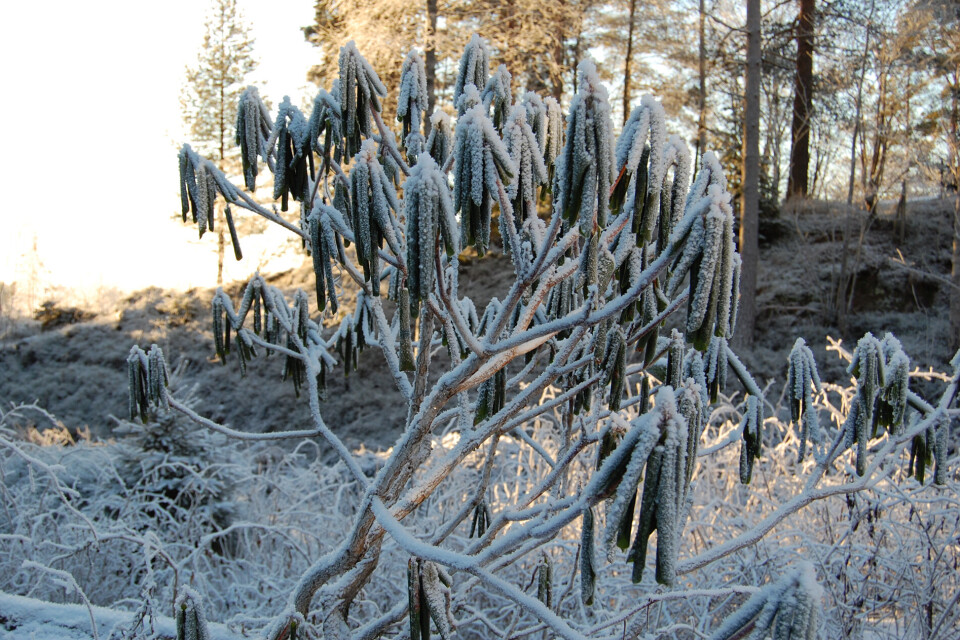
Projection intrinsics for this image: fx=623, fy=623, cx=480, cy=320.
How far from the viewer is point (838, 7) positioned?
10641 millimetres

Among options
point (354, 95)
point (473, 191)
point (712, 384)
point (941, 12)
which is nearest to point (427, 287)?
point (473, 191)

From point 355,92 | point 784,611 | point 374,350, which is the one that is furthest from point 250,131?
point 374,350

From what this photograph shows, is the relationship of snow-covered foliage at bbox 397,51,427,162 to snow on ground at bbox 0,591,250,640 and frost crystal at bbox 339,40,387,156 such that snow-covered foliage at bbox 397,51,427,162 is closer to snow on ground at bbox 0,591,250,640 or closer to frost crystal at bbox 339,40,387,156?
frost crystal at bbox 339,40,387,156

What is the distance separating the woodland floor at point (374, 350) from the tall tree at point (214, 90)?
125 inches

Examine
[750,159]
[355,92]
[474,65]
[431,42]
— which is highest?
Answer: [431,42]

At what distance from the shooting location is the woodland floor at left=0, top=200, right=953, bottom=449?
8258mm

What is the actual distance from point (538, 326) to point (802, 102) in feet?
37.9

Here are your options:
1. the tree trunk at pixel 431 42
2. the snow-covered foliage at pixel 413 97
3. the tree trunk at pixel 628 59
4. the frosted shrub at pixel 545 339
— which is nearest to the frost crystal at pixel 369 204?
the frosted shrub at pixel 545 339

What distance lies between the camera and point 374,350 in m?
9.82

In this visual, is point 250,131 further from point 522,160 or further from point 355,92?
point 522,160

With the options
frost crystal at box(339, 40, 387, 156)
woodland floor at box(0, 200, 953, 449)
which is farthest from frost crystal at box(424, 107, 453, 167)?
woodland floor at box(0, 200, 953, 449)

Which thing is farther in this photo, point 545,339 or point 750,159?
point 750,159

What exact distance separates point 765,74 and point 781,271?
4.56m

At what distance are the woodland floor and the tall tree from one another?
3.17 meters
